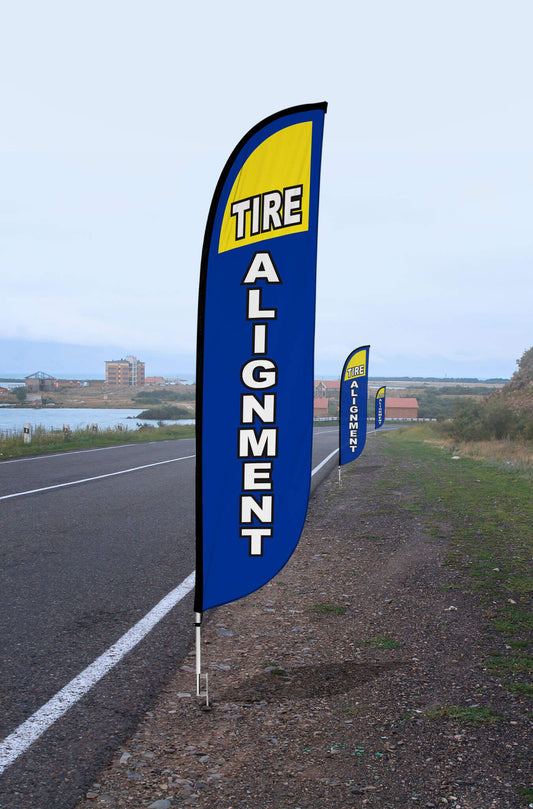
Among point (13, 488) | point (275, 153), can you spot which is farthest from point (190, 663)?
point (13, 488)

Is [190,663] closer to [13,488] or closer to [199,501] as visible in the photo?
[199,501]

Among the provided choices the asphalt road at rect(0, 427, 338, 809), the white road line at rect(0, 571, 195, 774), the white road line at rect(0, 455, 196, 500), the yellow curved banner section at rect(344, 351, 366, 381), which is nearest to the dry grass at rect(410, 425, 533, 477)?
the yellow curved banner section at rect(344, 351, 366, 381)

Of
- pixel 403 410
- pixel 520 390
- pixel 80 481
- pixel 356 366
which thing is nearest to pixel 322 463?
pixel 356 366

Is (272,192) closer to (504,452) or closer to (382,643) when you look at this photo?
(382,643)

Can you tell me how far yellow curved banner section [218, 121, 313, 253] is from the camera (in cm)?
395

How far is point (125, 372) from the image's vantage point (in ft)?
327

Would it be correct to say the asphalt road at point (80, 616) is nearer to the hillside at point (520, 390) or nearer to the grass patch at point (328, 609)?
the grass patch at point (328, 609)

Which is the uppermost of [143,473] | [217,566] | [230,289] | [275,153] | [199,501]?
[275,153]

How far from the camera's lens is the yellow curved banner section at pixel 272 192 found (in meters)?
3.95

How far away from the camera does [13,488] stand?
40.7 ft

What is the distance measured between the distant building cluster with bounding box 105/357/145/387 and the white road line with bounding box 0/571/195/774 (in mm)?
94709

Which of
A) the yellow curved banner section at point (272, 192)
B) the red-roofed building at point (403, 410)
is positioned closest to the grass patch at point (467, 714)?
the yellow curved banner section at point (272, 192)

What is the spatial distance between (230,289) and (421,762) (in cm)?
288

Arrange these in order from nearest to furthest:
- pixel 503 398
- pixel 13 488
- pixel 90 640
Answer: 1. pixel 90 640
2. pixel 13 488
3. pixel 503 398
